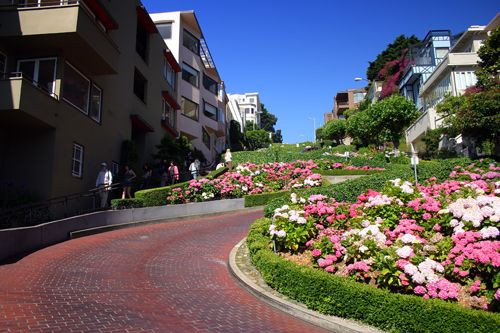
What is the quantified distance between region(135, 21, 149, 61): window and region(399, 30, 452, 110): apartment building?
31.1 metres

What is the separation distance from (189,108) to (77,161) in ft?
73.1

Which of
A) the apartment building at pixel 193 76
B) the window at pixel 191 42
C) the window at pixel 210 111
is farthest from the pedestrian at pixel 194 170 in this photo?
the window at pixel 210 111

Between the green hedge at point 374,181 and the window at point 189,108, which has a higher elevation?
the window at point 189,108

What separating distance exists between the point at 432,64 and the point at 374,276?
44698 mm

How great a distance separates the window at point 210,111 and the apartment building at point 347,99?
58.6 meters

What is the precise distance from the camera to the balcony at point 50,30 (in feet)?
51.5

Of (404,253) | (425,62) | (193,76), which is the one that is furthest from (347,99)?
(404,253)

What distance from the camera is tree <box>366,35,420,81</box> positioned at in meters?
74.4

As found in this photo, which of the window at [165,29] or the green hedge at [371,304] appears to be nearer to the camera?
the green hedge at [371,304]

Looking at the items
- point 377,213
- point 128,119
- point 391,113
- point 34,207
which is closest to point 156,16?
point 128,119

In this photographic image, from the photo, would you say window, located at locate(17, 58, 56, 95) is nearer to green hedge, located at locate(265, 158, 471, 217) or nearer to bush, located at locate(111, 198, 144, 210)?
bush, located at locate(111, 198, 144, 210)

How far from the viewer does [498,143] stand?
21.2 meters

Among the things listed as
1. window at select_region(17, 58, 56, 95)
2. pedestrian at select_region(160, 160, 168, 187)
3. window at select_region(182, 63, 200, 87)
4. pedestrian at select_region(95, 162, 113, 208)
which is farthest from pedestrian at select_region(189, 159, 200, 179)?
window at select_region(182, 63, 200, 87)

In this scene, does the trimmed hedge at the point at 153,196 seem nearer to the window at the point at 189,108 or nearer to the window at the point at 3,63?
the window at the point at 3,63
